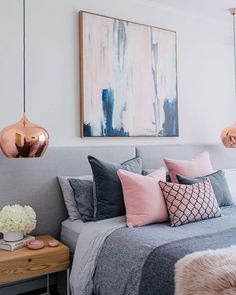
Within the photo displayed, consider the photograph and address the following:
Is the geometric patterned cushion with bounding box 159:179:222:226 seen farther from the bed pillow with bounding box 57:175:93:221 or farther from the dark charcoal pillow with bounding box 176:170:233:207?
the bed pillow with bounding box 57:175:93:221

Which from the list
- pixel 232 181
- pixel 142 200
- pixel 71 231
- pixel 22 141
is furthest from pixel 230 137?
pixel 22 141

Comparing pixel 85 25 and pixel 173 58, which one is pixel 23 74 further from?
pixel 173 58

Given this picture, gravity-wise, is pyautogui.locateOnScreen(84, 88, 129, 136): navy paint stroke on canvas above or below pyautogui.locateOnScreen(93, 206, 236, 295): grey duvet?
above

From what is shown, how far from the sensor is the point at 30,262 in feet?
6.91

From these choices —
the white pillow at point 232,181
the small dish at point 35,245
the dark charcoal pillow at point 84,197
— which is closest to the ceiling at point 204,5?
the white pillow at point 232,181

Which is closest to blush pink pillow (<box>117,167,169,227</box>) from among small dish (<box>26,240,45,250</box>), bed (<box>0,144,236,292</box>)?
bed (<box>0,144,236,292</box>)

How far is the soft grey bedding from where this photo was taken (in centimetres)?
180

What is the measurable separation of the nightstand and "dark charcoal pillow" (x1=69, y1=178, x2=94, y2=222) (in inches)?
Answer: 12.4

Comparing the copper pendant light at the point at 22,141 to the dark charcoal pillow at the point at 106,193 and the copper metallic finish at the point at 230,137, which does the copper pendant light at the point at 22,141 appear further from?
the copper metallic finish at the point at 230,137

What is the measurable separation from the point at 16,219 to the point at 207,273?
131cm

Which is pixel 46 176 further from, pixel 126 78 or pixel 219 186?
pixel 219 186

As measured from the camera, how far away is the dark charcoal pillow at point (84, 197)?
249 centimetres

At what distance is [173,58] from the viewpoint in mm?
3398

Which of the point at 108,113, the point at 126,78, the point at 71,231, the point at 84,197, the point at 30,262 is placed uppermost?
the point at 126,78
